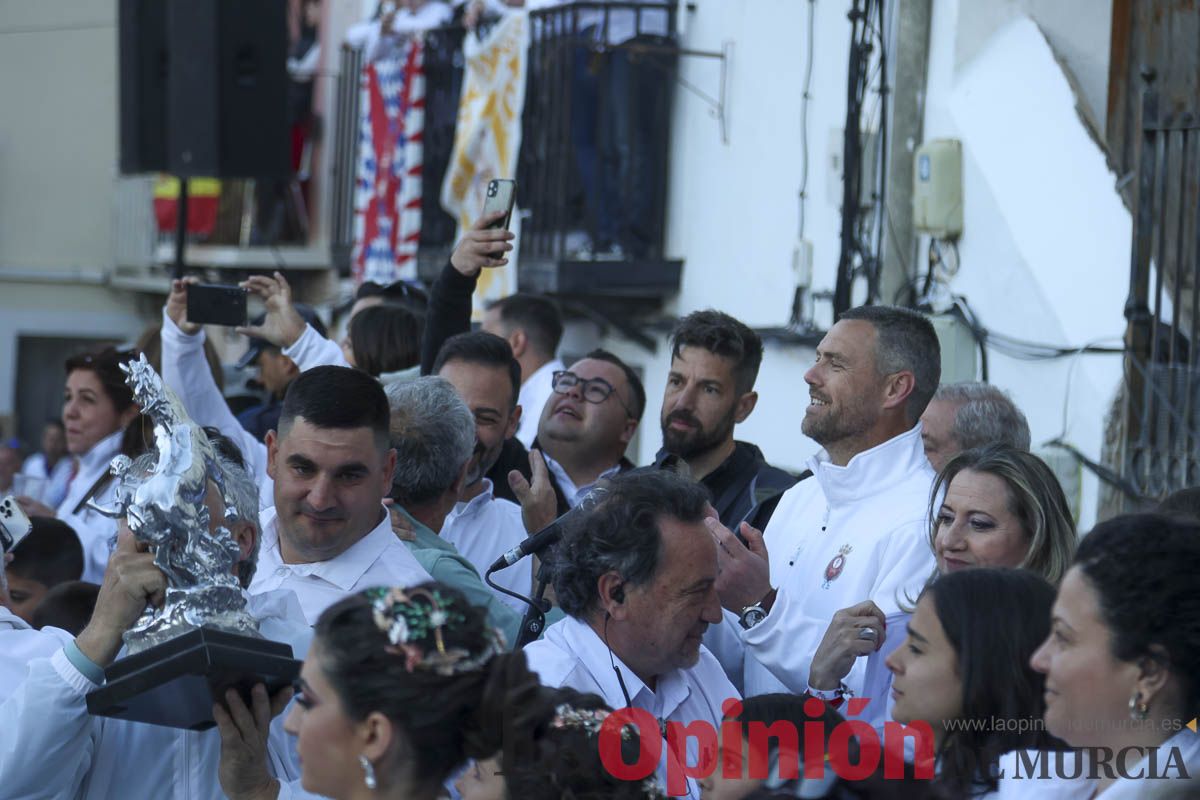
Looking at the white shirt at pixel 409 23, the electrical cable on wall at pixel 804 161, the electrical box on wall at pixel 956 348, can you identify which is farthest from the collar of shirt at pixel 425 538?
the white shirt at pixel 409 23

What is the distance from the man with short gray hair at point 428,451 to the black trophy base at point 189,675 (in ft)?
4.03

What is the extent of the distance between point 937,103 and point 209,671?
561cm

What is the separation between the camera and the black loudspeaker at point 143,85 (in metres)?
9.34

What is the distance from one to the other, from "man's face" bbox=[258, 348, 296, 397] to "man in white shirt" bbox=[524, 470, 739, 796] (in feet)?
11.0

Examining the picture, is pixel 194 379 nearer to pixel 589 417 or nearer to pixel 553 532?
pixel 589 417

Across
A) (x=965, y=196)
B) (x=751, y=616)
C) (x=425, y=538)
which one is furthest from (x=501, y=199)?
(x=965, y=196)

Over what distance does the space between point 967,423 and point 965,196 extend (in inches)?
111

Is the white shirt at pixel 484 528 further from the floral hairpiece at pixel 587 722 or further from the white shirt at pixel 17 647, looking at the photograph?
the floral hairpiece at pixel 587 722

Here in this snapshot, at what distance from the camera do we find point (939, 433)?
4.80 metres

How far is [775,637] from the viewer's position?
3.83 m

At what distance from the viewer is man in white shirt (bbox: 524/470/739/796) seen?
341cm

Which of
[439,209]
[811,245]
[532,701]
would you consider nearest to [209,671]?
[532,701]

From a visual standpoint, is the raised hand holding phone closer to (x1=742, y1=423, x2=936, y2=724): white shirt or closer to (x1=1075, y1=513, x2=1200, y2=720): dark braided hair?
(x1=742, y1=423, x2=936, y2=724): white shirt

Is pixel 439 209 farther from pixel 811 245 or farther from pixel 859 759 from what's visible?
pixel 859 759
